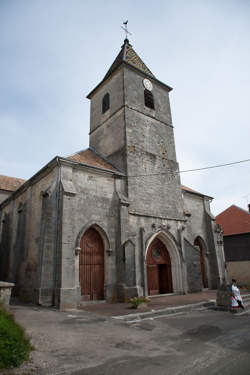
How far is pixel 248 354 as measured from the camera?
5070mm

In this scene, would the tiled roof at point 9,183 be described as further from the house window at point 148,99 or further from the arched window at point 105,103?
the house window at point 148,99

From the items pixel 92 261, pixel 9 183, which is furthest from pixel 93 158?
pixel 9 183

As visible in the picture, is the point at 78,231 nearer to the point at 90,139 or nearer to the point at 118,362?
the point at 118,362

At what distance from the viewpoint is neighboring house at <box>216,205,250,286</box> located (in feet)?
78.6

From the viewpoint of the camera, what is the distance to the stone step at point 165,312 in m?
8.70

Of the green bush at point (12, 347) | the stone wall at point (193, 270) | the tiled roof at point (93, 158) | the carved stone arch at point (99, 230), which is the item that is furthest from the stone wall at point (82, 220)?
the green bush at point (12, 347)

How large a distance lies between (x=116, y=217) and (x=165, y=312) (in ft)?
18.9

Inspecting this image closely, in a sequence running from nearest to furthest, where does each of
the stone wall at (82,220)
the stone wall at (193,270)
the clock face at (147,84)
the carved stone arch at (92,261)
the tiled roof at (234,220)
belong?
the stone wall at (82,220) < the carved stone arch at (92,261) < the stone wall at (193,270) < the clock face at (147,84) < the tiled roof at (234,220)

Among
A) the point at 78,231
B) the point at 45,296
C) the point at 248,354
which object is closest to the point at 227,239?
the point at 78,231

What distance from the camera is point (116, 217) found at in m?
14.0

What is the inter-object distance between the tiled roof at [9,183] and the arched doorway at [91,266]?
15731mm

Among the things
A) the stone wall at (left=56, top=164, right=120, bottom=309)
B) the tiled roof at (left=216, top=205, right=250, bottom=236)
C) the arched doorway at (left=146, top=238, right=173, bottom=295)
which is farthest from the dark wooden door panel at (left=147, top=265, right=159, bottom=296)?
the tiled roof at (left=216, top=205, right=250, bottom=236)

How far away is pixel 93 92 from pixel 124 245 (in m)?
14.8

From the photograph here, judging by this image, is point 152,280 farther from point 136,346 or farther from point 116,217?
point 136,346
